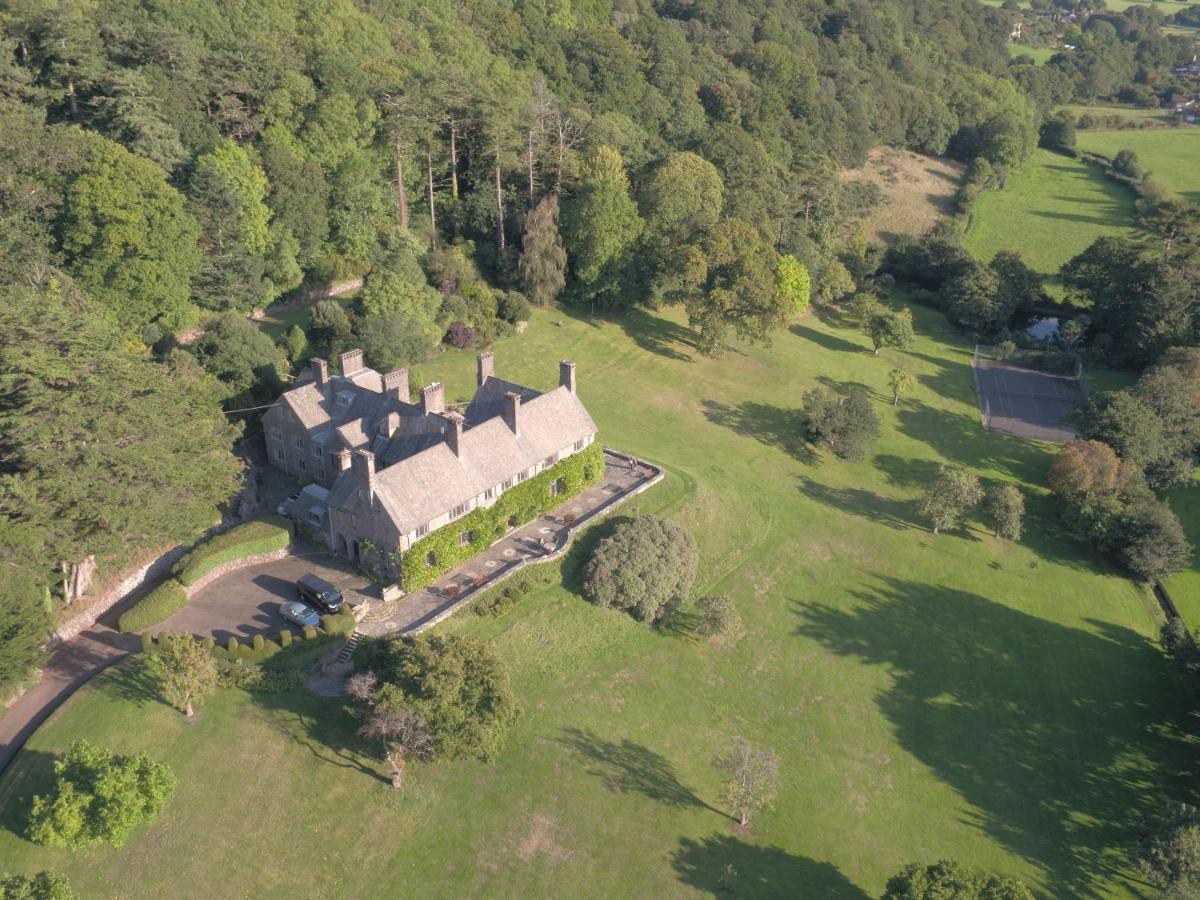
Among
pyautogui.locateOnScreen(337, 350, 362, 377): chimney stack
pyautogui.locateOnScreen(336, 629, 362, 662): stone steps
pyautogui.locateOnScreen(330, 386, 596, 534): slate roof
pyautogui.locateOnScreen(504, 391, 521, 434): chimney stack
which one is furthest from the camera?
pyautogui.locateOnScreen(337, 350, 362, 377): chimney stack

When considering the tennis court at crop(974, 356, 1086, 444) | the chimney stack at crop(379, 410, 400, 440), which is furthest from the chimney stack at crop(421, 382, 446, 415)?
the tennis court at crop(974, 356, 1086, 444)

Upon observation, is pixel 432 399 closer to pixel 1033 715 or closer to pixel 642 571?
pixel 642 571

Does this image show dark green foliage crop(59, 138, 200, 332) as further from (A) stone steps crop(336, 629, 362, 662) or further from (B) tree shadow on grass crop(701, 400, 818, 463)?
(B) tree shadow on grass crop(701, 400, 818, 463)

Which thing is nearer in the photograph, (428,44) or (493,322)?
(493,322)

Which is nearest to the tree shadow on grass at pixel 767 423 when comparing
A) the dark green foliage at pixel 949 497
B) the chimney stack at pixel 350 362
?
the dark green foliage at pixel 949 497

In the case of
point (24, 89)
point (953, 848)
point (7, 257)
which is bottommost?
point (953, 848)

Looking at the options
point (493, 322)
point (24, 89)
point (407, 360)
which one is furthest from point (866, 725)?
point (24, 89)

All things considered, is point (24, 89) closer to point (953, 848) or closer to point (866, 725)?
point (866, 725)
